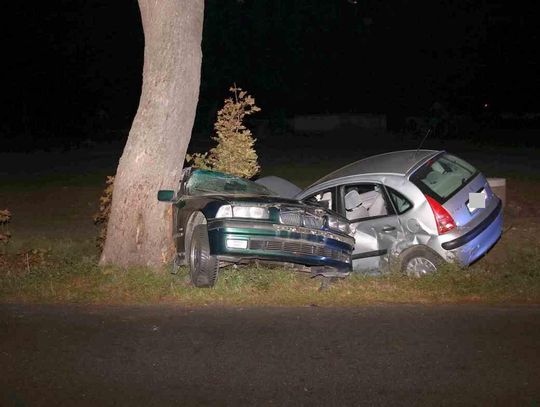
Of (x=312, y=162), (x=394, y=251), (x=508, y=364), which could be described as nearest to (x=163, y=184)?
(x=394, y=251)

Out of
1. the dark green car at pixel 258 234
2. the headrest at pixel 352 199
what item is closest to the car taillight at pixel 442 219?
the dark green car at pixel 258 234

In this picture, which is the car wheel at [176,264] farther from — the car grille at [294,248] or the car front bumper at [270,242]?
the car grille at [294,248]

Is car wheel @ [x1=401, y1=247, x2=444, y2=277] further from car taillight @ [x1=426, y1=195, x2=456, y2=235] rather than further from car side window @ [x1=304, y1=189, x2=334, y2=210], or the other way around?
car side window @ [x1=304, y1=189, x2=334, y2=210]

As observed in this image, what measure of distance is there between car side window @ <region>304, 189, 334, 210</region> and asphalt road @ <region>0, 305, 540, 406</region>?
257 cm

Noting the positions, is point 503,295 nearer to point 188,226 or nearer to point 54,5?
point 188,226

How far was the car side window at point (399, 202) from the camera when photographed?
9126 mm

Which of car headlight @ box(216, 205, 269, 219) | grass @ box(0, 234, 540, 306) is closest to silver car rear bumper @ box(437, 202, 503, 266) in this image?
grass @ box(0, 234, 540, 306)

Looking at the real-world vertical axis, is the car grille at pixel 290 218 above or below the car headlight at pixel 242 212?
below

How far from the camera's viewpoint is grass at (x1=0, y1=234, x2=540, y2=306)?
813 cm

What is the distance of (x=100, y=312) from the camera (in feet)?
25.5

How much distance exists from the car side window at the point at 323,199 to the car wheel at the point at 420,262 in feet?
4.70

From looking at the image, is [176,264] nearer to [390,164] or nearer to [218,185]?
[218,185]

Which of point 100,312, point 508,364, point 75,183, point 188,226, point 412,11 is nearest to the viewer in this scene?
point 508,364

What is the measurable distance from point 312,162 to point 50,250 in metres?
16.7
